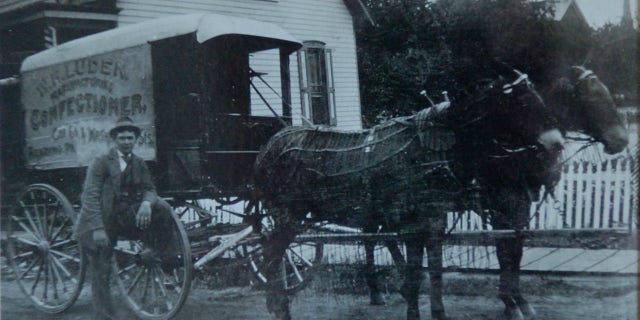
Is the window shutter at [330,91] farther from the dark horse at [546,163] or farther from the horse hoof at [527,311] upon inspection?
the horse hoof at [527,311]

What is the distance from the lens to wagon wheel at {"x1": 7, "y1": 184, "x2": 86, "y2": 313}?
16.8 feet

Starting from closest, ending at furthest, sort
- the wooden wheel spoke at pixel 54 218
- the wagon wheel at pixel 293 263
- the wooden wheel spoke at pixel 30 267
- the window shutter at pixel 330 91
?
the wagon wheel at pixel 293 263, the wooden wheel spoke at pixel 54 218, the wooden wheel spoke at pixel 30 267, the window shutter at pixel 330 91

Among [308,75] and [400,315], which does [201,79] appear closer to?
[400,315]

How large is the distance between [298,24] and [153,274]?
396cm

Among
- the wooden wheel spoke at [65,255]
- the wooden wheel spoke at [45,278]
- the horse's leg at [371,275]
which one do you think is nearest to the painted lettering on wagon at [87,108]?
the wooden wheel spoke at [65,255]

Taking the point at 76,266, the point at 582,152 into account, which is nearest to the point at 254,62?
the point at 76,266

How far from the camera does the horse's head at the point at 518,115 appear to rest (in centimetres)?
354

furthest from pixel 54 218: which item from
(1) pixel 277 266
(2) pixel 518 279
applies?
(2) pixel 518 279

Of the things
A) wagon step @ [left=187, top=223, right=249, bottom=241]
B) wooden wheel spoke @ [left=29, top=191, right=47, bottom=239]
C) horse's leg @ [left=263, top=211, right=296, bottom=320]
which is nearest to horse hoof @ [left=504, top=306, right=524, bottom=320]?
horse's leg @ [left=263, top=211, right=296, bottom=320]

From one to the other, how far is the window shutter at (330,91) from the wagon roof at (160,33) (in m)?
2.72

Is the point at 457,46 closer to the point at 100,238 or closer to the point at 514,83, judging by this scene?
the point at 514,83

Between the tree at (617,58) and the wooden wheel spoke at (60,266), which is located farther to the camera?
the wooden wheel spoke at (60,266)

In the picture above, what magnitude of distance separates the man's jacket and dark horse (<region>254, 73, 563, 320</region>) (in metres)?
1.12

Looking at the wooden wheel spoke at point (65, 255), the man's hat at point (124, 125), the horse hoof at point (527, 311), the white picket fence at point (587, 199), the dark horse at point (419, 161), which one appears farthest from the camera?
the wooden wheel spoke at point (65, 255)
